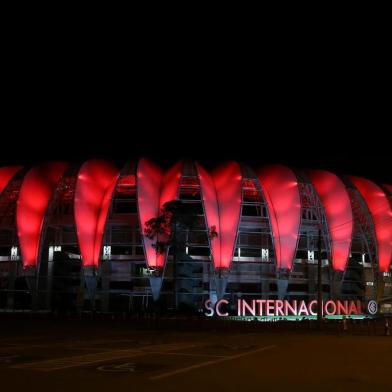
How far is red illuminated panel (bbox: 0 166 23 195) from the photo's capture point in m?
66.4

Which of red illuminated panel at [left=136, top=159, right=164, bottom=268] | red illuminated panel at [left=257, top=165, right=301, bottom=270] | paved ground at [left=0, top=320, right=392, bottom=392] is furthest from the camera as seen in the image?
red illuminated panel at [left=257, top=165, right=301, bottom=270]

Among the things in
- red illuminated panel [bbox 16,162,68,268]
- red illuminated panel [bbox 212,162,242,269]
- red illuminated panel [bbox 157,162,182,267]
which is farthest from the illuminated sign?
red illuminated panel [bbox 16,162,68,268]

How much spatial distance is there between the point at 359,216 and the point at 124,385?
2371 inches

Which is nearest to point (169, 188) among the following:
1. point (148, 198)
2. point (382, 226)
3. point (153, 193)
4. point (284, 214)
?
point (153, 193)

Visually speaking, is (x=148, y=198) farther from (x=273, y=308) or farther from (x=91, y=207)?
(x=273, y=308)

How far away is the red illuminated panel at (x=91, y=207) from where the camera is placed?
61.8 metres

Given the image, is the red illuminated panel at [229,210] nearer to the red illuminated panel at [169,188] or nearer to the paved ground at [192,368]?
the red illuminated panel at [169,188]

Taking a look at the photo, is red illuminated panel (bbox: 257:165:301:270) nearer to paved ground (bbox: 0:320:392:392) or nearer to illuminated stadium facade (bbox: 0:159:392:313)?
illuminated stadium facade (bbox: 0:159:392:313)

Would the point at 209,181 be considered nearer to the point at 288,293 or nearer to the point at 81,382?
the point at 288,293

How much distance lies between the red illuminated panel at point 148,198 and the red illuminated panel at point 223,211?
5351 mm

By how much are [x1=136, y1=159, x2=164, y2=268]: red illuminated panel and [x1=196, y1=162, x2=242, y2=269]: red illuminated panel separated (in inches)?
211

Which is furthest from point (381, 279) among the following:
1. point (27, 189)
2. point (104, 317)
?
point (27, 189)

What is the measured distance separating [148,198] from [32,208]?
13006 millimetres

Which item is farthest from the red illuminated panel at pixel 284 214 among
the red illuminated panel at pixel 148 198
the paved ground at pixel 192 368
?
the paved ground at pixel 192 368
